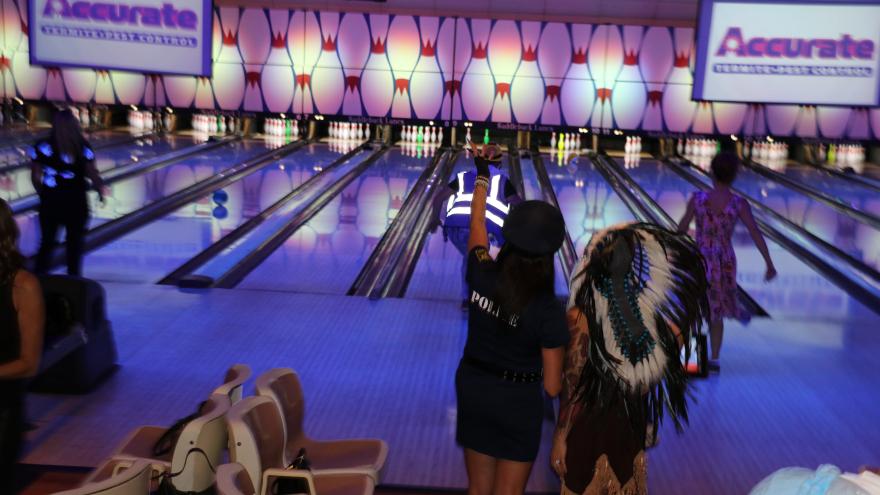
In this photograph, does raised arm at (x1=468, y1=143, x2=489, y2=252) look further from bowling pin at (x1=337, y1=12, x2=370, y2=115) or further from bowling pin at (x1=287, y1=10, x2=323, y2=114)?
bowling pin at (x1=287, y1=10, x2=323, y2=114)

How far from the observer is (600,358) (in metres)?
2.38

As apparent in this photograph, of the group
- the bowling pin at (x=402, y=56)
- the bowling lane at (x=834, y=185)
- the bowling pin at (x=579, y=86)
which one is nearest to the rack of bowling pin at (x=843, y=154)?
the bowling lane at (x=834, y=185)

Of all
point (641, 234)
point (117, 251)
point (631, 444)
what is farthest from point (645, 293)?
point (117, 251)

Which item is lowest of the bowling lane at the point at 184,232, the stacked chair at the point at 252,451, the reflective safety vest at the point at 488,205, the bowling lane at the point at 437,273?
the bowling lane at the point at 437,273

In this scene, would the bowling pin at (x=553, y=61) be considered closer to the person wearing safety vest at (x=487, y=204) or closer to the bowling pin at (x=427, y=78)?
the bowling pin at (x=427, y=78)

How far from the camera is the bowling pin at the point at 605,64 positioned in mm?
15094

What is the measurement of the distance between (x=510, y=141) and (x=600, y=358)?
13726 millimetres

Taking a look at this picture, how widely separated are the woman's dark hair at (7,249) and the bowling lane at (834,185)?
9355 mm

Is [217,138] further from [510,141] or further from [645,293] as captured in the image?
[645,293]

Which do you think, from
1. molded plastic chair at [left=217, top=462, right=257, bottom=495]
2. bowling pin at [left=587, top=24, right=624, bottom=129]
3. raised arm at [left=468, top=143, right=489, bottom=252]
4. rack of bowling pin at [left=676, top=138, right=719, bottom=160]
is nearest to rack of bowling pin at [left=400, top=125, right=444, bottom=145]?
bowling pin at [left=587, top=24, right=624, bottom=129]

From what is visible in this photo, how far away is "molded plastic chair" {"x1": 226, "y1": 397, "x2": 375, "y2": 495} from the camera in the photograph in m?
2.46

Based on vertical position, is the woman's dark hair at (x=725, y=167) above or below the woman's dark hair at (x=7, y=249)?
above

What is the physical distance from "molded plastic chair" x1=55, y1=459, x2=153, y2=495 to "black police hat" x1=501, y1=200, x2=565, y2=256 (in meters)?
1.00

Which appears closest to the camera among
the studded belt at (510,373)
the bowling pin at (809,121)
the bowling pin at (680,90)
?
the studded belt at (510,373)
